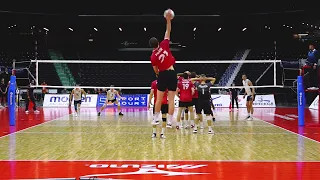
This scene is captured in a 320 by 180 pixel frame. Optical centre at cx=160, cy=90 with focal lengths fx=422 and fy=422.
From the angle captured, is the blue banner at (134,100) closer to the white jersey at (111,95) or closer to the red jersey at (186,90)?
the white jersey at (111,95)

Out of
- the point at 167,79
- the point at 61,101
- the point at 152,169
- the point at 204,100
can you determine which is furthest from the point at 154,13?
the point at 152,169

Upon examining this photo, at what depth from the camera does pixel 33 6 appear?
96.2 feet

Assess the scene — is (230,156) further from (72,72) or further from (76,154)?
(72,72)

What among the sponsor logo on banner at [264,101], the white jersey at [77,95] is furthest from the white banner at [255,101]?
the white jersey at [77,95]

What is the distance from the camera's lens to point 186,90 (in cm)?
1195

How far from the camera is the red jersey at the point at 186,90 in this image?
11.9 metres

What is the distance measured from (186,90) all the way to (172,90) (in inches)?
132

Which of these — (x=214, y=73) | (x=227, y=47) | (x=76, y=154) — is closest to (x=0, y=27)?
(x=214, y=73)

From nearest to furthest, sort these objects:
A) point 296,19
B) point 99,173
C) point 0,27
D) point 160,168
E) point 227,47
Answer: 1. point 99,173
2. point 160,168
3. point 296,19
4. point 0,27
5. point 227,47

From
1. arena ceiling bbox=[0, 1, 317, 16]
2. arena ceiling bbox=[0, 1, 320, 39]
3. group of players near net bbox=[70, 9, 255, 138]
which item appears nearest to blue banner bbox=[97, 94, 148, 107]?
arena ceiling bbox=[0, 1, 320, 39]

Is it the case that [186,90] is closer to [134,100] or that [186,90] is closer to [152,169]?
[152,169]

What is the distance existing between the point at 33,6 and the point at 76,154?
2418 cm

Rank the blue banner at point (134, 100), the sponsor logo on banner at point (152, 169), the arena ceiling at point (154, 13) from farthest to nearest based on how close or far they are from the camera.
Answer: the blue banner at point (134, 100) < the arena ceiling at point (154, 13) < the sponsor logo on banner at point (152, 169)

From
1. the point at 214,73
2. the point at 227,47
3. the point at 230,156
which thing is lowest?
the point at 230,156
